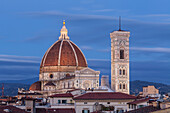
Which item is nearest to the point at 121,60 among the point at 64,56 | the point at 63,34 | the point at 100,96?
the point at 64,56

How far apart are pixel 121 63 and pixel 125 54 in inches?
89.9

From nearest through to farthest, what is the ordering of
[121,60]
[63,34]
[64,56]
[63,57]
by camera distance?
[121,60]
[63,57]
[64,56]
[63,34]

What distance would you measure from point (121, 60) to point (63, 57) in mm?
22238

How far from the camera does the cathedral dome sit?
14025cm

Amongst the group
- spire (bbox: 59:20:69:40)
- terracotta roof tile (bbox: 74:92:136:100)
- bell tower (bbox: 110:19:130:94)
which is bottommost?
terracotta roof tile (bbox: 74:92:136:100)

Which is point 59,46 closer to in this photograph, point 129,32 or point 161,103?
point 129,32

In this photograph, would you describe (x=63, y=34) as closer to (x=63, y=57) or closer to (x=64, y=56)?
(x=64, y=56)

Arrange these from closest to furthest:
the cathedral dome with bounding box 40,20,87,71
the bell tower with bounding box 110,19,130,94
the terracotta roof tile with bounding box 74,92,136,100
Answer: the terracotta roof tile with bounding box 74,92,136,100 → the bell tower with bounding box 110,19,130,94 → the cathedral dome with bounding box 40,20,87,71

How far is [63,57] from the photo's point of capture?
141 metres

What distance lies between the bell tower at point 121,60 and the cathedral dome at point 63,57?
61.7ft

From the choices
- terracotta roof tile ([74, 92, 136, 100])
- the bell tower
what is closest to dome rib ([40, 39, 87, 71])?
the bell tower

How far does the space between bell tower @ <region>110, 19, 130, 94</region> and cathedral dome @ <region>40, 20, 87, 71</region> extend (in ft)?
61.7

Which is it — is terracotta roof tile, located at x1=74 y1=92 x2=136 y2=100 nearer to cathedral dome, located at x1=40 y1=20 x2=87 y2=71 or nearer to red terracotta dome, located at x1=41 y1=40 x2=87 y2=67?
cathedral dome, located at x1=40 y1=20 x2=87 y2=71

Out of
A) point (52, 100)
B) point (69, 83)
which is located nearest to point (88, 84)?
point (69, 83)
